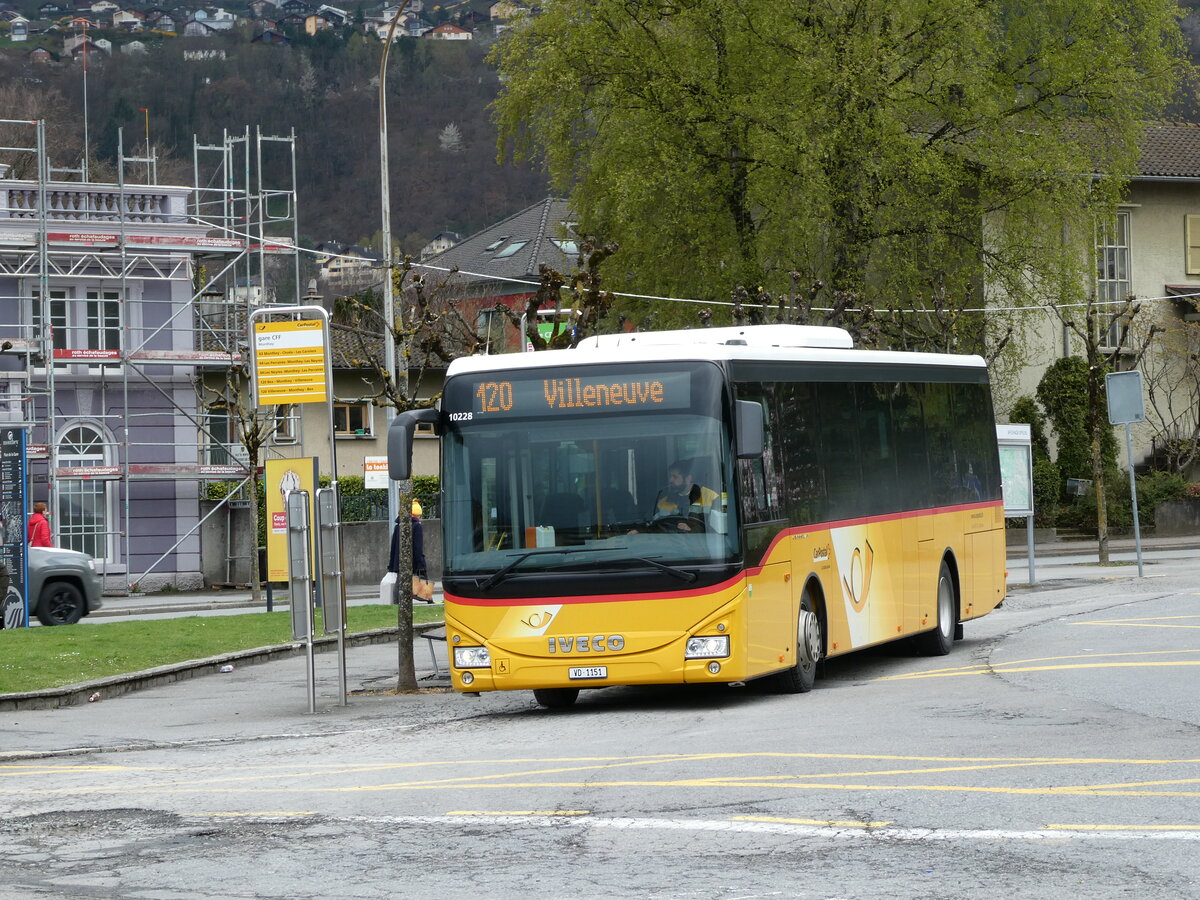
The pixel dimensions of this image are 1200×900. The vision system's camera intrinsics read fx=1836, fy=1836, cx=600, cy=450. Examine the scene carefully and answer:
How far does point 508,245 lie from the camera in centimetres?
8050

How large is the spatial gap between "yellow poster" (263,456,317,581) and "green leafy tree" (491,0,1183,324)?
1986 centimetres

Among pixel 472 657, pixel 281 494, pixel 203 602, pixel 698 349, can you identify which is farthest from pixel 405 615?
pixel 203 602

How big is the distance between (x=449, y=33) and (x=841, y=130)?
4947 inches

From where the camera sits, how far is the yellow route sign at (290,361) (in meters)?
18.4

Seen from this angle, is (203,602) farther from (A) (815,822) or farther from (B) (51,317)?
(A) (815,822)

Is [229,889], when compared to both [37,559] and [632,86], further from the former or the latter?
[632,86]

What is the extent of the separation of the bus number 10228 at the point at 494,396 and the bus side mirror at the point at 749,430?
1862 mm

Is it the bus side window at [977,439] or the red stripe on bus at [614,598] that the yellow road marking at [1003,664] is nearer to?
the red stripe on bus at [614,598]

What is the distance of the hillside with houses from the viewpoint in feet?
336

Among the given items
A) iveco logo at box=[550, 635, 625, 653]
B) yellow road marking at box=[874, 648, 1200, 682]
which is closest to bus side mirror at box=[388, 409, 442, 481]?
iveco logo at box=[550, 635, 625, 653]

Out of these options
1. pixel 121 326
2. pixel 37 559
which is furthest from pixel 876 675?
pixel 121 326

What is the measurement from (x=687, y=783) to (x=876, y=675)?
7.39 meters

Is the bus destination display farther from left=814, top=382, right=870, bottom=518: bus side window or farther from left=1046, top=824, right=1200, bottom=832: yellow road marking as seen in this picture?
left=1046, top=824, right=1200, bottom=832: yellow road marking

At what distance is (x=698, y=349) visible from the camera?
1470 cm
